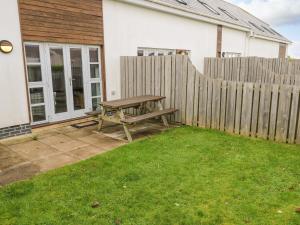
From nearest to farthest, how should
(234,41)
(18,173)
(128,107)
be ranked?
(18,173) < (128,107) < (234,41)

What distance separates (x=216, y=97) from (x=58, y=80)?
4.15 metres

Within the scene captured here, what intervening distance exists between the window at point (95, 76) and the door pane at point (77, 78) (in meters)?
0.39

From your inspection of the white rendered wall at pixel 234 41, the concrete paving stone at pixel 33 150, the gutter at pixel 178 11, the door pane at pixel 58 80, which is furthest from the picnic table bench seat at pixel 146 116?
the white rendered wall at pixel 234 41

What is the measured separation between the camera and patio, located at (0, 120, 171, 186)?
176 inches

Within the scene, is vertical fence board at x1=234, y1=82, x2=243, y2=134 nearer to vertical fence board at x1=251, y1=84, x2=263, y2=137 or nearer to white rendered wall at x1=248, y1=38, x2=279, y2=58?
vertical fence board at x1=251, y1=84, x2=263, y2=137

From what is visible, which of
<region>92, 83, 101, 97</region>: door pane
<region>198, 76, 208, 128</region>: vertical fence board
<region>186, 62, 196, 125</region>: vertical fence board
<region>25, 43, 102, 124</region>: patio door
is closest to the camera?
<region>25, 43, 102, 124</region>: patio door

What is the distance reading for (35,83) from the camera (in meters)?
6.51

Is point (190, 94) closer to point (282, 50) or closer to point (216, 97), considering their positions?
point (216, 97)

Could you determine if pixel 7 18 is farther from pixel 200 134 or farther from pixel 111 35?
pixel 200 134

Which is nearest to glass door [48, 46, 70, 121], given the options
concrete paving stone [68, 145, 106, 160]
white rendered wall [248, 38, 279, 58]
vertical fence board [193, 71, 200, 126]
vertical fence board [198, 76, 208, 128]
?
concrete paving stone [68, 145, 106, 160]

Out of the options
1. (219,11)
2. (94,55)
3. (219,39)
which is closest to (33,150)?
(94,55)

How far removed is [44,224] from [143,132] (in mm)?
3936

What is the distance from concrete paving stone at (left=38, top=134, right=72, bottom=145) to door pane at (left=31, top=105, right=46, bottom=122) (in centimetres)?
88

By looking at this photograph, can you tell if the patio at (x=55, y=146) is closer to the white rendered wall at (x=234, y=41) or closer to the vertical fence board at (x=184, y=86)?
the vertical fence board at (x=184, y=86)
